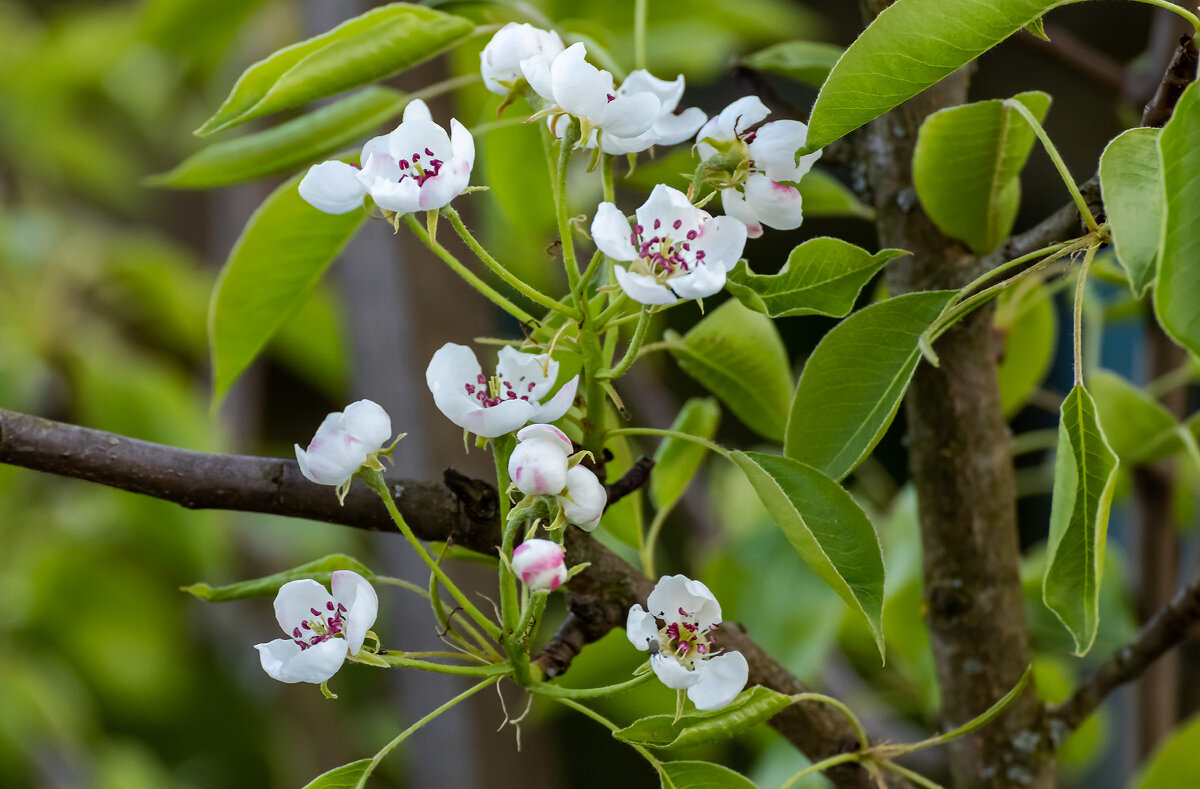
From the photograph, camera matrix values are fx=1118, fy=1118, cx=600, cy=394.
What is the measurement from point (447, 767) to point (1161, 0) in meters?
0.76

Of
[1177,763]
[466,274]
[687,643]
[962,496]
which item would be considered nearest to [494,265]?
[466,274]

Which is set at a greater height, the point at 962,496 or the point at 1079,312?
the point at 1079,312

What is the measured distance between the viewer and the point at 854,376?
335 millimetres

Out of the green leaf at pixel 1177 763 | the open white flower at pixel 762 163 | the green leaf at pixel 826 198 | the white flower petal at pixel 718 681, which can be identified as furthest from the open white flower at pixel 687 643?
the green leaf at pixel 1177 763

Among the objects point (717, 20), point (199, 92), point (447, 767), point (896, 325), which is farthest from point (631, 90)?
point (199, 92)

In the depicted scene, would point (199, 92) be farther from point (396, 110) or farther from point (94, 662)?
point (396, 110)

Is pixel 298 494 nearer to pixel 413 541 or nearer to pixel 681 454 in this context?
pixel 413 541

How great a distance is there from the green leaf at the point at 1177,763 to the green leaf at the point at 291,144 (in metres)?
0.47

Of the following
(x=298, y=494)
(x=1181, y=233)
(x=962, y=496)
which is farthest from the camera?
(x=962, y=496)

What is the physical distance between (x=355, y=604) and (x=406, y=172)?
12 cm

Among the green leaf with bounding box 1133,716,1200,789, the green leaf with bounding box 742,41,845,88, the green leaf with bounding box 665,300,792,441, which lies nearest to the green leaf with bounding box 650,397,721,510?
the green leaf with bounding box 665,300,792,441

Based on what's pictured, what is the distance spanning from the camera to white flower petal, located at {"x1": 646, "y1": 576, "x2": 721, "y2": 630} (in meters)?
0.31

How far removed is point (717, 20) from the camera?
1.13 metres

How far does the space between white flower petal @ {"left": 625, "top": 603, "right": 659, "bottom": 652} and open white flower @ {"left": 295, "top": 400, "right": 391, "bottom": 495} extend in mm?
85
